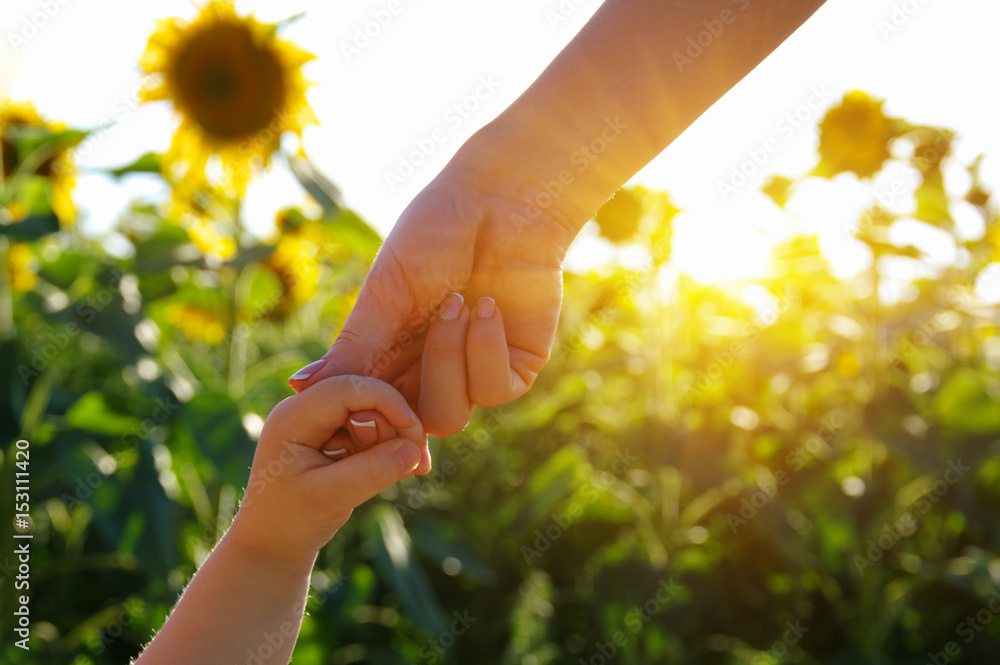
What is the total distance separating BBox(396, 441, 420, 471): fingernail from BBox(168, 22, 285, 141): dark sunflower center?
163 centimetres

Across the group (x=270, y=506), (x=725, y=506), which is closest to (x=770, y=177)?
(x=725, y=506)

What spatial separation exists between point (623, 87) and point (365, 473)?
1.73 feet

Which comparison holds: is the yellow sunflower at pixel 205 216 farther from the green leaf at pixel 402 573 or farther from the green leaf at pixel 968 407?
the green leaf at pixel 968 407

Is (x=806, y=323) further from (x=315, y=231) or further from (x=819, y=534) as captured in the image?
(x=315, y=231)

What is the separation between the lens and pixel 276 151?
2.05m

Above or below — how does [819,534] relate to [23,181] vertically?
above

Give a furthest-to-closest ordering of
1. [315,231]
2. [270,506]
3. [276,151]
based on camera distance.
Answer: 1. [315,231]
2. [276,151]
3. [270,506]

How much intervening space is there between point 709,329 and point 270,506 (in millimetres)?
2294

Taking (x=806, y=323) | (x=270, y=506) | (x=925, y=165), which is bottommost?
(x=270, y=506)

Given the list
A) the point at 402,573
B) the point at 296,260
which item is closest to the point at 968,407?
the point at 402,573

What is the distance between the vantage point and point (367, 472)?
2.35 ft

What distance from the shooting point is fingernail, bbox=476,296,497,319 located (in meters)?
0.79

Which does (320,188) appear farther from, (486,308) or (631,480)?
(631,480)

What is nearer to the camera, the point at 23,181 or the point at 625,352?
the point at 23,181
